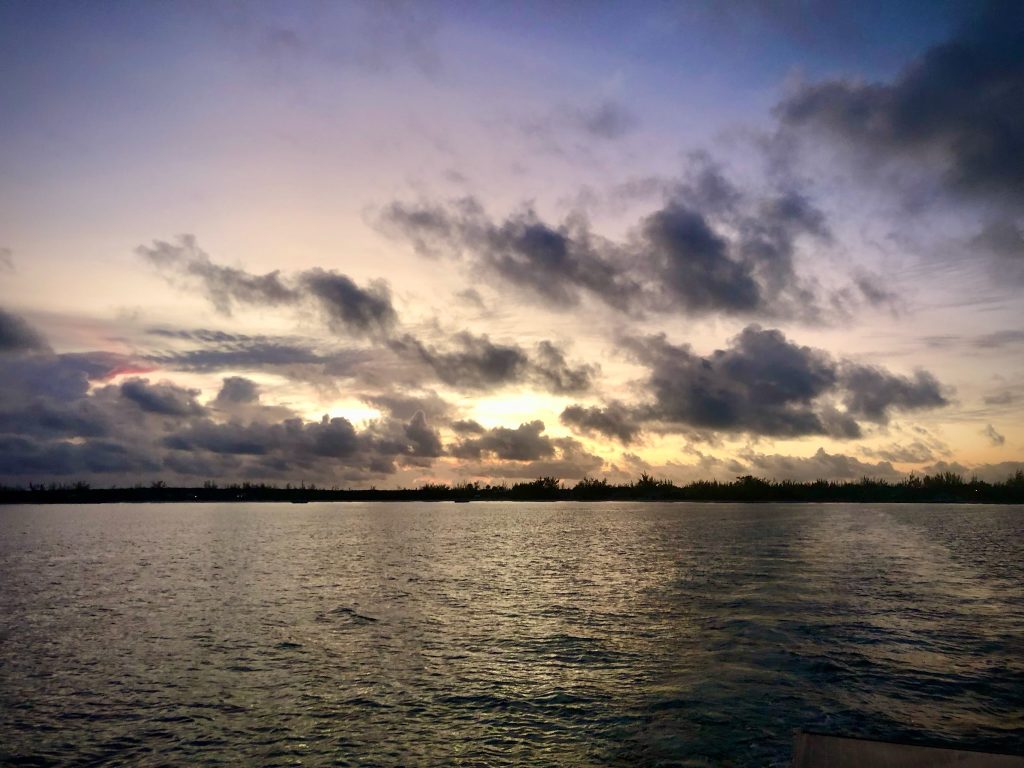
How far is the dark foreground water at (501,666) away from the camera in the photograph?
2320cm

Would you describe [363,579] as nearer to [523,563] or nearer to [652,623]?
[523,563]

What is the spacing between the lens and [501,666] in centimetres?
3312

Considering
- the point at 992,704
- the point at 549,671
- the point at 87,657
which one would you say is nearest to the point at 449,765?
the point at 549,671

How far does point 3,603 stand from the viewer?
5428cm

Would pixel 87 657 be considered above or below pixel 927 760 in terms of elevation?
below

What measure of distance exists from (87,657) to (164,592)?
85.4 ft

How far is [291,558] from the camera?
9438 cm

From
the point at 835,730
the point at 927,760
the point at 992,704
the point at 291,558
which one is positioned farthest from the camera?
the point at 291,558

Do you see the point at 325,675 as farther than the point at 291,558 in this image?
No

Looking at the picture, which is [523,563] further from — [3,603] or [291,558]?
[3,603]

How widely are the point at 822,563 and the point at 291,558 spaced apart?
70.6 meters

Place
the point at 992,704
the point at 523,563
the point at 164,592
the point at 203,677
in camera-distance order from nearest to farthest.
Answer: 1. the point at 992,704
2. the point at 203,677
3. the point at 164,592
4. the point at 523,563

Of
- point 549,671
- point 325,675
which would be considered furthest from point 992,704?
point 325,675

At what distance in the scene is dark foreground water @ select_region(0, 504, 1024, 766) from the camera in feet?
76.1
